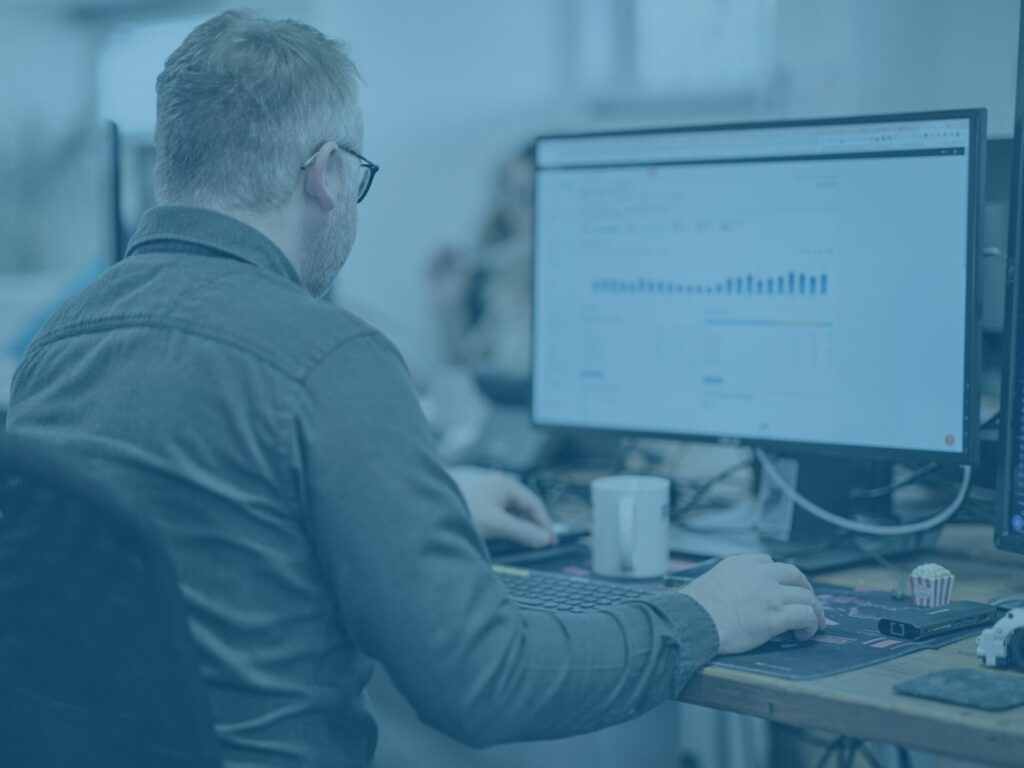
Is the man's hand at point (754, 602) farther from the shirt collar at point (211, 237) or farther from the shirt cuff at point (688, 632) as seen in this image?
the shirt collar at point (211, 237)

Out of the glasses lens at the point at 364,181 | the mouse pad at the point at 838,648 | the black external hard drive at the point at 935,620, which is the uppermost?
the glasses lens at the point at 364,181

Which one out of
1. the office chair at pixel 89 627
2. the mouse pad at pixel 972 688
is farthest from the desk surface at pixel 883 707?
the office chair at pixel 89 627

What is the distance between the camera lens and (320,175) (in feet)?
3.32

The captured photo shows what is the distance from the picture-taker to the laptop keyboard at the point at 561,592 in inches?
45.8

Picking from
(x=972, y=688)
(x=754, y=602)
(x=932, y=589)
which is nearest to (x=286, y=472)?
(x=754, y=602)

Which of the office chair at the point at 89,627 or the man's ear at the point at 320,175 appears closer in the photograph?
the office chair at the point at 89,627

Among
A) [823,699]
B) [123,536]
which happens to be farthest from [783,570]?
[123,536]

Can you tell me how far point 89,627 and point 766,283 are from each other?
0.84m

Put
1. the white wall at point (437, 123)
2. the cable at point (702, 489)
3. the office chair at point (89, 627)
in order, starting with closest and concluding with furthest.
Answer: the office chair at point (89, 627) < the cable at point (702, 489) < the white wall at point (437, 123)

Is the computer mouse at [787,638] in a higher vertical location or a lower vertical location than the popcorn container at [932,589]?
lower

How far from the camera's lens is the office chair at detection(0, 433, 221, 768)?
0.80 meters

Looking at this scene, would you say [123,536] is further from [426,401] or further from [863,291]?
[426,401]

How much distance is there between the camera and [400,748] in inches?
77.6

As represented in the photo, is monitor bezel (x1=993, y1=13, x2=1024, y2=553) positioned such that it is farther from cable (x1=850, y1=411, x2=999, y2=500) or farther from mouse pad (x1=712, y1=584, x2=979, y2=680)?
cable (x1=850, y1=411, x2=999, y2=500)
